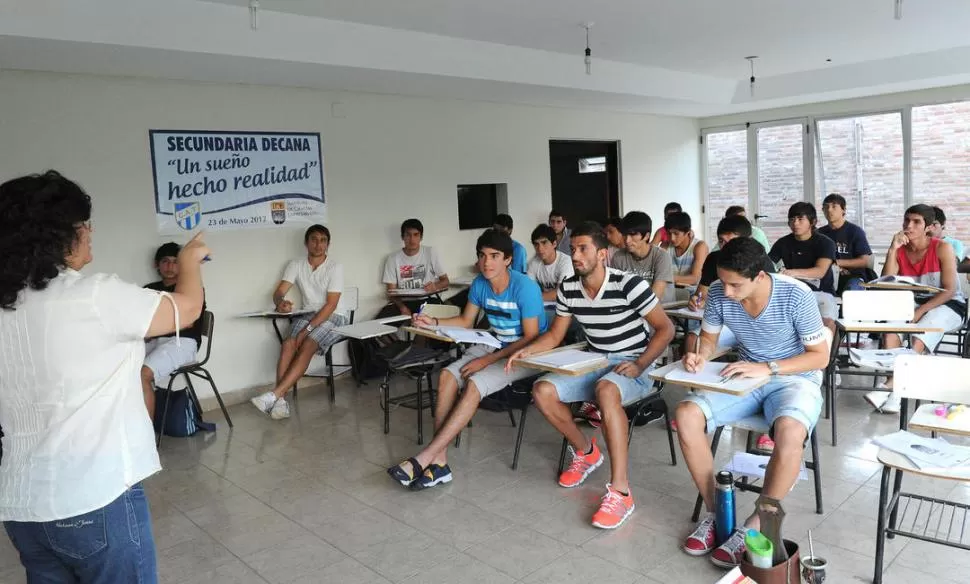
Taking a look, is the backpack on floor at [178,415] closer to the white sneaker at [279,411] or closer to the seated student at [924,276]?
the white sneaker at [279,411]

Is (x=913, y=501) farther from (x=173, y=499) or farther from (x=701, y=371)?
(x=173, y=499)

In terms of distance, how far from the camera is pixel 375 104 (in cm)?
640

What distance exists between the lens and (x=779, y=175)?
973cm

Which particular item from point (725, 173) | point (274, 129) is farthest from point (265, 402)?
point (725, 173)

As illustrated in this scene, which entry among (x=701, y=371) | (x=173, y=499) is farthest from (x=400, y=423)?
(x=701, y=371)

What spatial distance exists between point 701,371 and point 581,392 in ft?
2.59

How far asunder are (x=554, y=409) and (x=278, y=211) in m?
3.27

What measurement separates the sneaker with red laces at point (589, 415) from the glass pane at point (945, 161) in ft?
20.1

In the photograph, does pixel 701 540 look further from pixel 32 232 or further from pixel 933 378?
pixel 32 232

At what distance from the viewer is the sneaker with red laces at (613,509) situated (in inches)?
123

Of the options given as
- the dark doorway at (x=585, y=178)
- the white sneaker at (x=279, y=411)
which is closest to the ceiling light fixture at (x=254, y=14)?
the white sneaker at (x=279, y=411)

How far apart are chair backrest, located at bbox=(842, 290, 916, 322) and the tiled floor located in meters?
0.64

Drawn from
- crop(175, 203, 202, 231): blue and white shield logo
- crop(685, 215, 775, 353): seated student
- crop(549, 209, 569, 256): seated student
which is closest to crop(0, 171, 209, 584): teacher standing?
crop(685, 215, 775, 353): seated student

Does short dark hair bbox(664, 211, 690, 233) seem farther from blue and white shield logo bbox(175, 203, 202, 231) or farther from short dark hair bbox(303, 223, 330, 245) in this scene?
blue and white shield logo bbox(175, 203, 202, 231)
